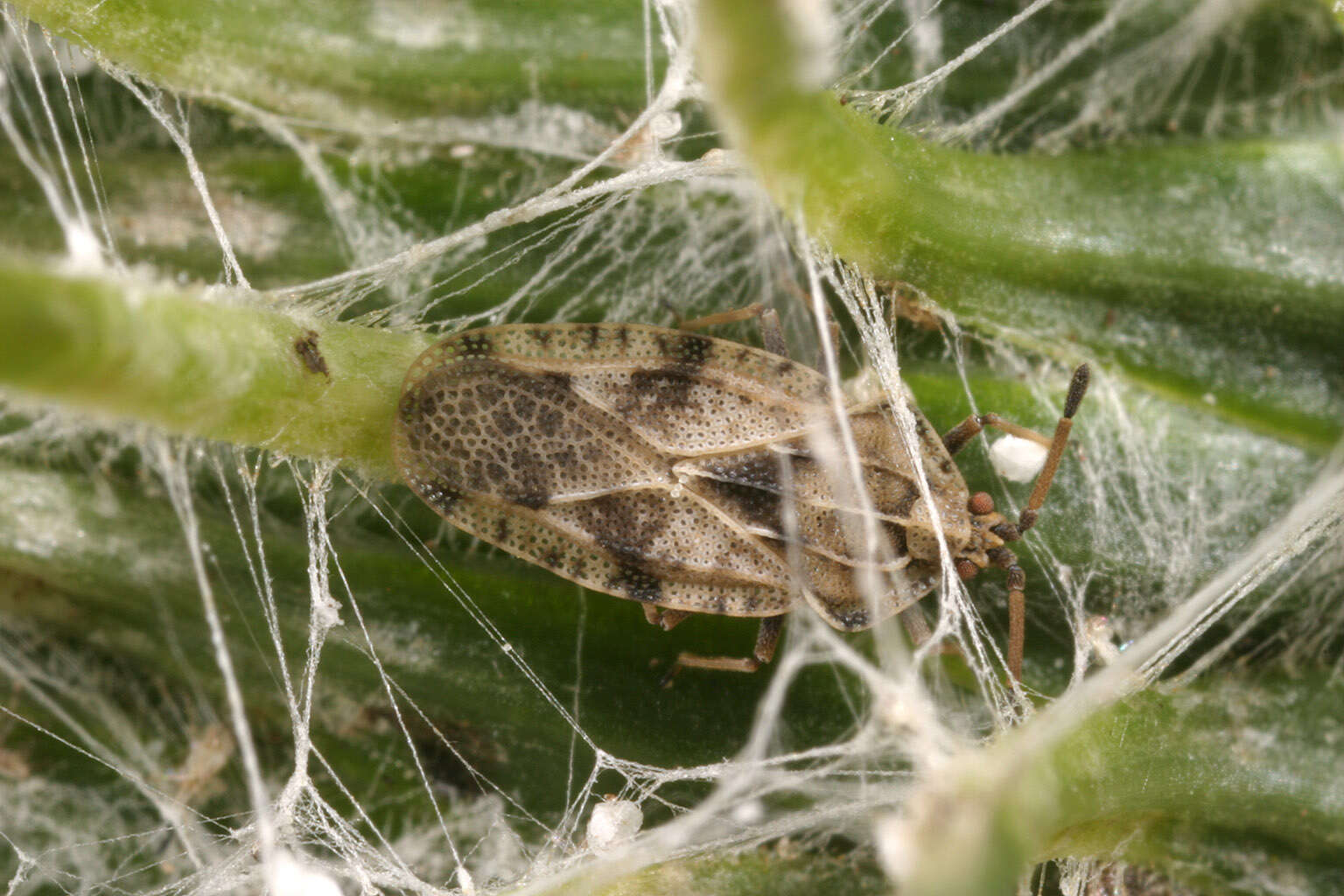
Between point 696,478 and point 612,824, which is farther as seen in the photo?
point 696,478

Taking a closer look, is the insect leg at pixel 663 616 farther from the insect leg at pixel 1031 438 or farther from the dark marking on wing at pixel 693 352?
the insect leg at pixel 1031 438

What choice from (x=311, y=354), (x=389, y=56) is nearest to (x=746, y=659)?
(x=311, y=354)

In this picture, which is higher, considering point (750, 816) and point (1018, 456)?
point (1018, 456)

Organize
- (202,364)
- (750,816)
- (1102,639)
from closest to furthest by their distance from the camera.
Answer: (202,364)
(750,816)
(1102,639)

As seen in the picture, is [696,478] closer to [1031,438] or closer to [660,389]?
[660,389]

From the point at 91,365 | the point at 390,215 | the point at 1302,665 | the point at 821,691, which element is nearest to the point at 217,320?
the point at 91,365

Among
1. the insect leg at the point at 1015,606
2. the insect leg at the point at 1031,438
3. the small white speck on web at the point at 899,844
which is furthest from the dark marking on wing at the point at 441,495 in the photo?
the small white speck on web at the point at 899,844

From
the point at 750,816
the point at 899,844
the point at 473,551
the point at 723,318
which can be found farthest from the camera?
the point at 723,318
